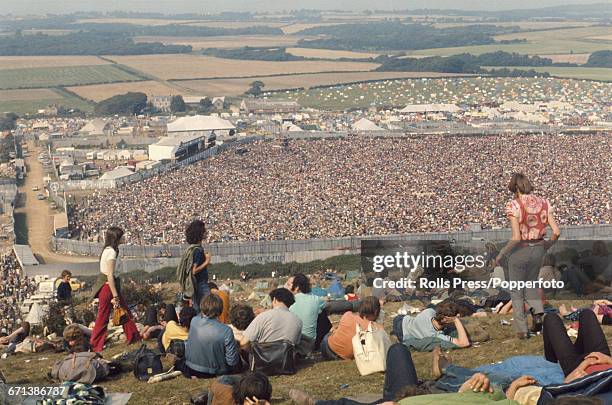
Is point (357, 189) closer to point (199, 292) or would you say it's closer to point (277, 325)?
point (199, 292)

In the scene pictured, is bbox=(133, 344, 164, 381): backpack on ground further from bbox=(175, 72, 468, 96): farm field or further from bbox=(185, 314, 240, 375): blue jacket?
bbox=(175, 72, 468, 96): farm field

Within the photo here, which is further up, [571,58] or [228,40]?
[571,58]

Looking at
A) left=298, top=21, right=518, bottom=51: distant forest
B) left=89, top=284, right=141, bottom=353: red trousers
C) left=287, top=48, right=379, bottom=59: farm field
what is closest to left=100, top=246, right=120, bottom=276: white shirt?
left=89, top=284, right=141, bottom=353: red trousers

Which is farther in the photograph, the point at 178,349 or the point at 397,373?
the point at 178,349

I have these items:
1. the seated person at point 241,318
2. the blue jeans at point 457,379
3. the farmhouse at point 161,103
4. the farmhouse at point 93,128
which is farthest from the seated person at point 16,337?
the farmhouse at point 161,103

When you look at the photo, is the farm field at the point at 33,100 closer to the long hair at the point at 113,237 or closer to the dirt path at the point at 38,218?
the dirt path at the point at 38,218

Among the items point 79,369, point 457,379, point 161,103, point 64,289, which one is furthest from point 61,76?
point 457,379

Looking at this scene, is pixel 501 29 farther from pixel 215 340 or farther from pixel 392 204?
pixel 215 340
